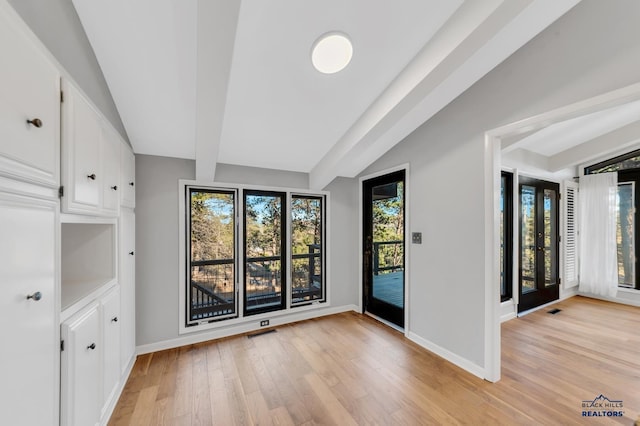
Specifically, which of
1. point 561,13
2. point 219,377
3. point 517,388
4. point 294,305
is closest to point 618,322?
point 517,388

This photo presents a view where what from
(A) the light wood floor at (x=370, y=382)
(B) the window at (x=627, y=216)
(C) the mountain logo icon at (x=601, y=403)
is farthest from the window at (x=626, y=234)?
(C) the mountain logo icon at (x=601, y=403)

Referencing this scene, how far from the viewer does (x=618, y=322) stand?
329 cm

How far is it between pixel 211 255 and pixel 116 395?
4.81ft

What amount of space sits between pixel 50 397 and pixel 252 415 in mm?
1185

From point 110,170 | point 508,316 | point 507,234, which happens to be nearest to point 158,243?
point 110,170

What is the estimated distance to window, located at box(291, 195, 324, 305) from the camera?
11.7 ft

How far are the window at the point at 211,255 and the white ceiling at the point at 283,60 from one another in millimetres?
663

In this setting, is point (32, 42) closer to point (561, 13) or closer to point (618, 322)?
point (561, 13)

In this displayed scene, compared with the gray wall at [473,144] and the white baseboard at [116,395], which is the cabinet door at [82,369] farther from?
the gray wall at [473,144]

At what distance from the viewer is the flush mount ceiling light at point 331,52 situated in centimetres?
172

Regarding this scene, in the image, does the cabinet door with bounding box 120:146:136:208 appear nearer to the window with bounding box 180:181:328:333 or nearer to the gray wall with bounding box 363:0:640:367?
the window with bounding box 180:181:328:333

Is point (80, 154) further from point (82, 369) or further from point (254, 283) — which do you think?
point (254, 283)

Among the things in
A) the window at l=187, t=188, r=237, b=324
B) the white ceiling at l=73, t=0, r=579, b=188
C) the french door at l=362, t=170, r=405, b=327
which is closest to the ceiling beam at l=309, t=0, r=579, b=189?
the white ceiling at l=73, t=0, r=579, b=188

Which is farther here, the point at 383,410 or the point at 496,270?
the point at 496,270
